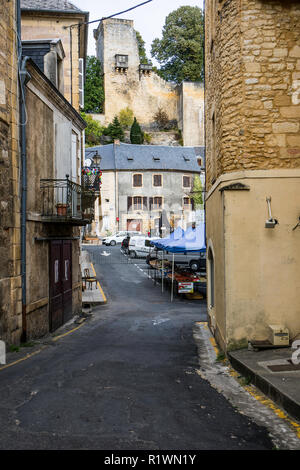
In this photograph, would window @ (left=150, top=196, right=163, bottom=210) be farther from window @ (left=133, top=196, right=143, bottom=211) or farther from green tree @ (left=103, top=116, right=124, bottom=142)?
green tree @ (left=103, top=116, right=124, bottom=142)

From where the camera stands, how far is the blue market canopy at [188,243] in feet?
60.3

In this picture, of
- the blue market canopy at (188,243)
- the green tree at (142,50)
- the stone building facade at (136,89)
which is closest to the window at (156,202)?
the stone building facade at (136,89)

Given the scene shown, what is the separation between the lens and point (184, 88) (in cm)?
6475

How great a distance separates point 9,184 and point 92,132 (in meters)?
50.1

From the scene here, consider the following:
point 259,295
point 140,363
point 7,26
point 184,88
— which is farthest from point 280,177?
point 184,88

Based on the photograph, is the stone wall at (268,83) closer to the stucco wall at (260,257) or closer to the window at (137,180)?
the stucco wall at (260,257)

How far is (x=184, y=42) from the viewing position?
210ft

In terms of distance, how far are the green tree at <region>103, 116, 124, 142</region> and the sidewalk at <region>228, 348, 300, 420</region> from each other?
5285 cm

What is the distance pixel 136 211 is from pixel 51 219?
127 feet

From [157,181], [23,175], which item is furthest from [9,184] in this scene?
[157,181]

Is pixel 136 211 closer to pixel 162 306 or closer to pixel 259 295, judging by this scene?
pixel 162 306

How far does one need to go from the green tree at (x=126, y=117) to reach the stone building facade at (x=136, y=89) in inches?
45.2

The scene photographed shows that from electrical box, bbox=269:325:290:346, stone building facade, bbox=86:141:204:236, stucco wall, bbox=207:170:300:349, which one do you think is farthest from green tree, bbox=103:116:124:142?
electrical box, bbox=269:325:290:346

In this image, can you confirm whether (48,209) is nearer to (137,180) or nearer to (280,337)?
(280,337)
